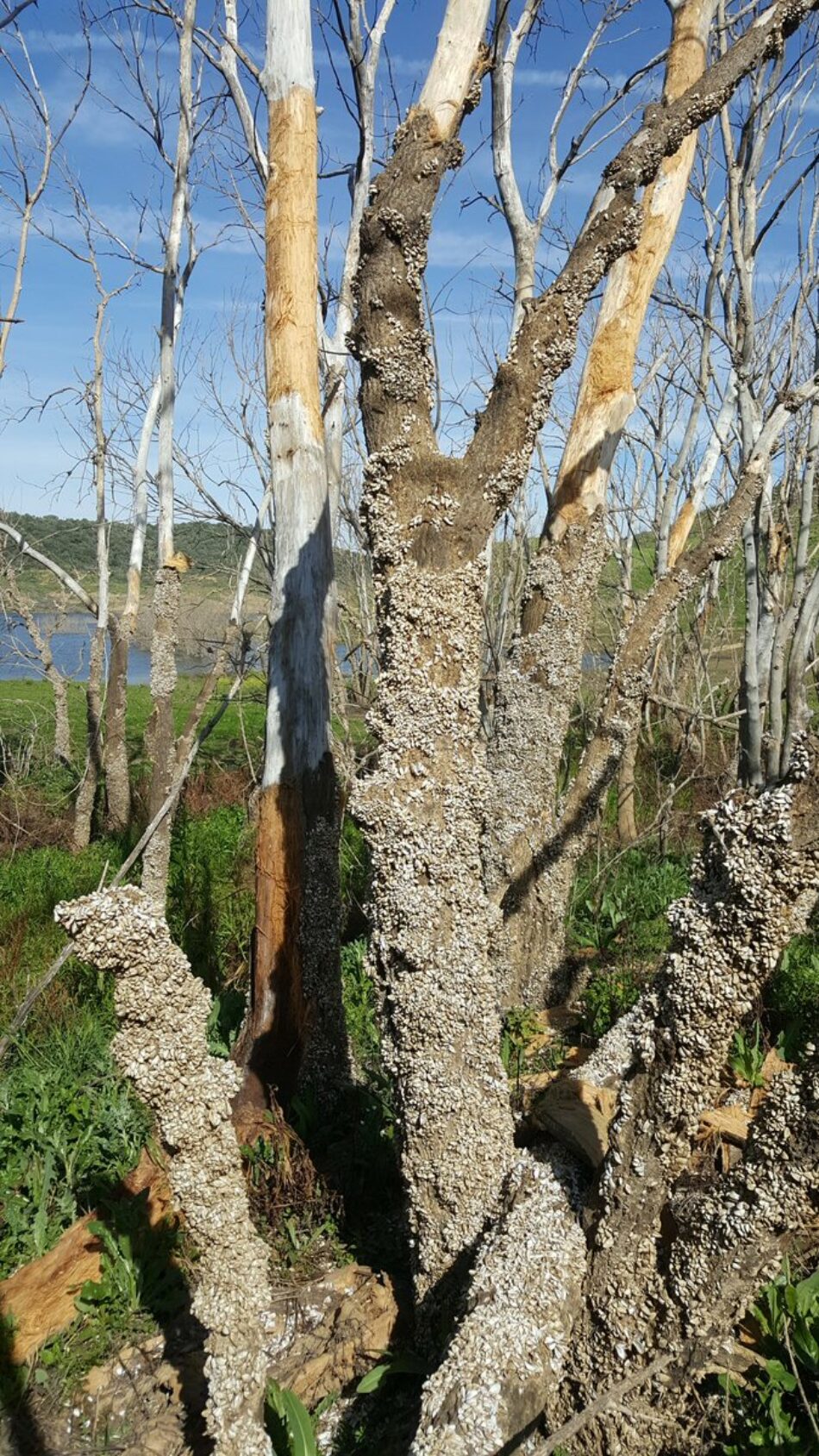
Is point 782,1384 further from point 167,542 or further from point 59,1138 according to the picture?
point 167,542

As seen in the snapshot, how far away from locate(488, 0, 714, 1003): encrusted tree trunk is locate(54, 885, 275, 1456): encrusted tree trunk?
7.09 ft

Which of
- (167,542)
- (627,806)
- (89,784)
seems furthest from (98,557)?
(627,806)

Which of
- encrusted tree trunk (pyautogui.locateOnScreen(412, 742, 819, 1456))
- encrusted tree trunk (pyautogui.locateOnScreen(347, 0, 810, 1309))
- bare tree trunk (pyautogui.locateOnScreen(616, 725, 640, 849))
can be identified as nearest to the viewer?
encrusted tree trunk (pyautogui.locateOnScreen(412, 742, 819, 1456))

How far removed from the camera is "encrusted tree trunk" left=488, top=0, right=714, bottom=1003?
3.93 m

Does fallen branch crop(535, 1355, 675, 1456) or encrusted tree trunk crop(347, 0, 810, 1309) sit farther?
encrusted tree trunk crop(347, 0, 810, 1309)

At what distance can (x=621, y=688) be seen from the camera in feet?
13.6

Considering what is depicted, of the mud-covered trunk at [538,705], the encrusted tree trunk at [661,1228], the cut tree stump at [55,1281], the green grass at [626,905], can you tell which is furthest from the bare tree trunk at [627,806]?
the encrusted tree trunk at [661,1228]

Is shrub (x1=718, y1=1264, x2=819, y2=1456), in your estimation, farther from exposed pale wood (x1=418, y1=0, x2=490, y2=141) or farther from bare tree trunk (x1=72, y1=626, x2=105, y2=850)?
bare tree trunk (x1=72, y1=626, x2=105, y2=850)

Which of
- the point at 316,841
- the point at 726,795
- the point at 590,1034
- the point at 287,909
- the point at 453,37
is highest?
the point at 453,37

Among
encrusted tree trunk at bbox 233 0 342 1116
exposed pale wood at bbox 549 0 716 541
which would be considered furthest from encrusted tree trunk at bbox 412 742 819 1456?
exposed pale wood at bbox 549 0 716 541

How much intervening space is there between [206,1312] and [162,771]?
13.4 feet

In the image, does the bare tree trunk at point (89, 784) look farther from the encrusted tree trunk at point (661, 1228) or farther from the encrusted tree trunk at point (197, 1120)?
the encrusted tree trunk at point (661, 1228)

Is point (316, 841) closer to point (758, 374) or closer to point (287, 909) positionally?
point (287, 909)

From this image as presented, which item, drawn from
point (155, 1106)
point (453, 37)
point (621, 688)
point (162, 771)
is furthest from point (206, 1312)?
point (162, 771)
